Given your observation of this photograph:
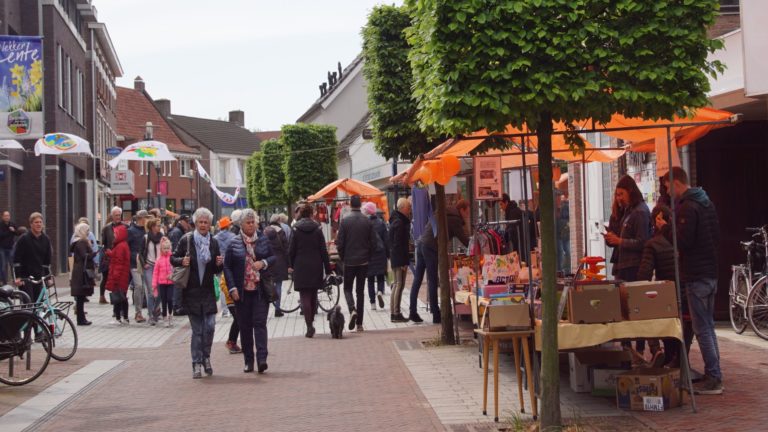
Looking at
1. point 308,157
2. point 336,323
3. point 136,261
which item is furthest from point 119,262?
point 308,157

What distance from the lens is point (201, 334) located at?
39.6 feet

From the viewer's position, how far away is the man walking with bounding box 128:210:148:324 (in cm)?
1875

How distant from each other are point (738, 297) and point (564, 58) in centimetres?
696

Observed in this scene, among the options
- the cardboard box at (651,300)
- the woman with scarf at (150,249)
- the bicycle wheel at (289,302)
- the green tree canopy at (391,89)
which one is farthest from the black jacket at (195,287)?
the bicycle wheel at (289,302)

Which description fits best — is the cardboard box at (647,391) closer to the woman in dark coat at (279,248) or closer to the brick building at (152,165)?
the woman in dark coat at (279,248)

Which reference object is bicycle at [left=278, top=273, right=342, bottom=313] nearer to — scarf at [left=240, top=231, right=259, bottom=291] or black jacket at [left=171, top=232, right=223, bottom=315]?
scarf at [left=240, top=231, right=259, bottom=291]

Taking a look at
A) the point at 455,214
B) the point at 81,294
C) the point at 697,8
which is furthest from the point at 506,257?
the point at 81,294

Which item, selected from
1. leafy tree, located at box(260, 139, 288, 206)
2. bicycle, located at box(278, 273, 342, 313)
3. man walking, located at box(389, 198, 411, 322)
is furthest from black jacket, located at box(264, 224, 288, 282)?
leafy tree, located at box(260, 139, 288, 206)

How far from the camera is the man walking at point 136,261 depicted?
1875cm

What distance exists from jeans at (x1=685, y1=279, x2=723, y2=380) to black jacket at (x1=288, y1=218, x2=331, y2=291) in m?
7.36

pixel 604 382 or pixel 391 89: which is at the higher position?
pixel 391 89

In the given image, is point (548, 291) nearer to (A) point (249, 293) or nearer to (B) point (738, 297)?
(A) point (249, 293)

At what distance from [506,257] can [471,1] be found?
168 inches

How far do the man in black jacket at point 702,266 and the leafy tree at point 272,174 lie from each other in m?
62.6
